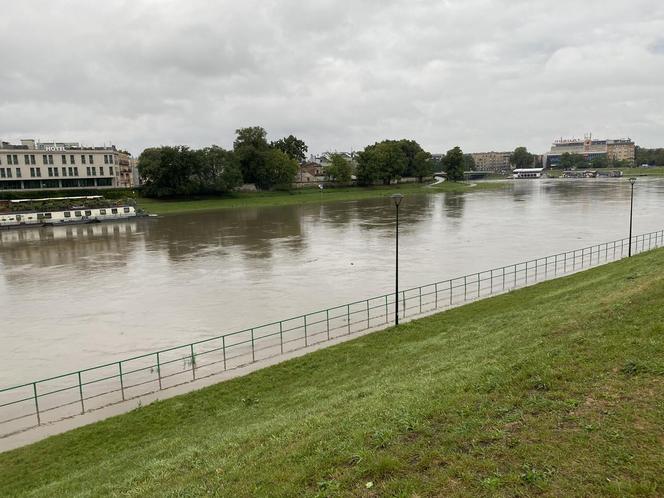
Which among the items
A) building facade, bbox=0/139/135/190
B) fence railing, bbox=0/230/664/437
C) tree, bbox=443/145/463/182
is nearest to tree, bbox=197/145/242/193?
building facade, bbox=0/139/135/190

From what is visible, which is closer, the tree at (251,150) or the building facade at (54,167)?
the building facade at (54,167)

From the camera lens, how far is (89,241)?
64250 mm

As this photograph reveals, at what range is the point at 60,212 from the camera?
278 ft

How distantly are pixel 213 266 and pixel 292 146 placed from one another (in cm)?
12360

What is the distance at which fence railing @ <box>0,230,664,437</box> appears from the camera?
1845cm

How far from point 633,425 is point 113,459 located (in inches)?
483

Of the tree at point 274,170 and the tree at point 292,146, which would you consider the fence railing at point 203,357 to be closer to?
the tree at point 274,170

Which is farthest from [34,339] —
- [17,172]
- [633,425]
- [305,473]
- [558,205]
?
[17,172]

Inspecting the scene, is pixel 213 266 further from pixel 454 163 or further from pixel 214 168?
pixel 454 163

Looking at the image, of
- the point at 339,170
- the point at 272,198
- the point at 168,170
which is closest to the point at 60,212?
the point at 168,170

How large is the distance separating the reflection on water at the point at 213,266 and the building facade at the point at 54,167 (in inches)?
1388

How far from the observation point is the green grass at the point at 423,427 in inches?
330

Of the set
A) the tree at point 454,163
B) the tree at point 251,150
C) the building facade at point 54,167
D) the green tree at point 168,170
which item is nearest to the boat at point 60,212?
the green tree at point 168,170

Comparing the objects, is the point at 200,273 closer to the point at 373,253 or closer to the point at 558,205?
the point at 373,253
